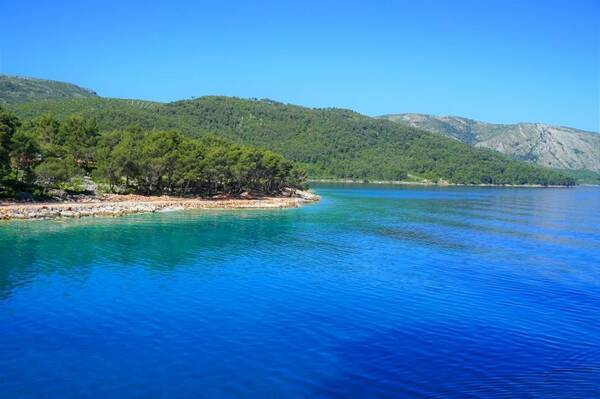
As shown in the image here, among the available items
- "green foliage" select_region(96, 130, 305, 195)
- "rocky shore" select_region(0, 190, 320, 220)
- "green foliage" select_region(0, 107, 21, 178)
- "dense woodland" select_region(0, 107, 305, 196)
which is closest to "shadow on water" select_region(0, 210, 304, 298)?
"rocky shore" select_region(0, 190, 320, 220)

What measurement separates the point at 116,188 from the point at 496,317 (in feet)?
209

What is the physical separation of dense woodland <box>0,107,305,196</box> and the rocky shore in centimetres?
378

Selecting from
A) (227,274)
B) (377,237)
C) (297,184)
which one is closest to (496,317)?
(227,274)

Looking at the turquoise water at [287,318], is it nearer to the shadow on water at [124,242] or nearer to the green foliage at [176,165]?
the shadow on water at [124,242]

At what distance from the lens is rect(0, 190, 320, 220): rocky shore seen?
5267 cm

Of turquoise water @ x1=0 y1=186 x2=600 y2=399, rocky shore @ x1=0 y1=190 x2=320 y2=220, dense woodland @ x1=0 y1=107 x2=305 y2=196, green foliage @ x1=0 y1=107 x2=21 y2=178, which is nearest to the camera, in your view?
turquoise water @ x1=0 y1=186 x2=600 y2=399

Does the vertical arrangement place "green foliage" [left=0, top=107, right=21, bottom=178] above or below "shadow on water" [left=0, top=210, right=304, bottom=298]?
above

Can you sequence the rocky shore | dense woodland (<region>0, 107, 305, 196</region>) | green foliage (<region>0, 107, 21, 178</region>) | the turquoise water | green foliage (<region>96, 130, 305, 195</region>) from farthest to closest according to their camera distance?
green foliage (<region>96, 130, 305, 195</region>) < dense woodland (<region>0, 107, 305, 196</region>) < green foliage (<region>0, 107, 21, 178</region>) < the rocky shore < the turquoise water

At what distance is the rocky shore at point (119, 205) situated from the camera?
52669 mm

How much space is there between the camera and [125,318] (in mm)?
21875

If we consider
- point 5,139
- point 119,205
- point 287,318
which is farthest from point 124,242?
point 5,139

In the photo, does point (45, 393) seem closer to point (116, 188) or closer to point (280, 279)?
point (280, 279)

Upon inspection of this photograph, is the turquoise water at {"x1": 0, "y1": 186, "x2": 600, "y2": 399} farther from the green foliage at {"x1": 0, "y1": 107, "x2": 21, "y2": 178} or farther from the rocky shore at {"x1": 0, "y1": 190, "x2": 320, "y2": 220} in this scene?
the green foliage at {"x1": 0, "y1": 107, "x2": 21, "y2": 178}

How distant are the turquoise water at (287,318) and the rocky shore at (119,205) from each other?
24.7 ft
